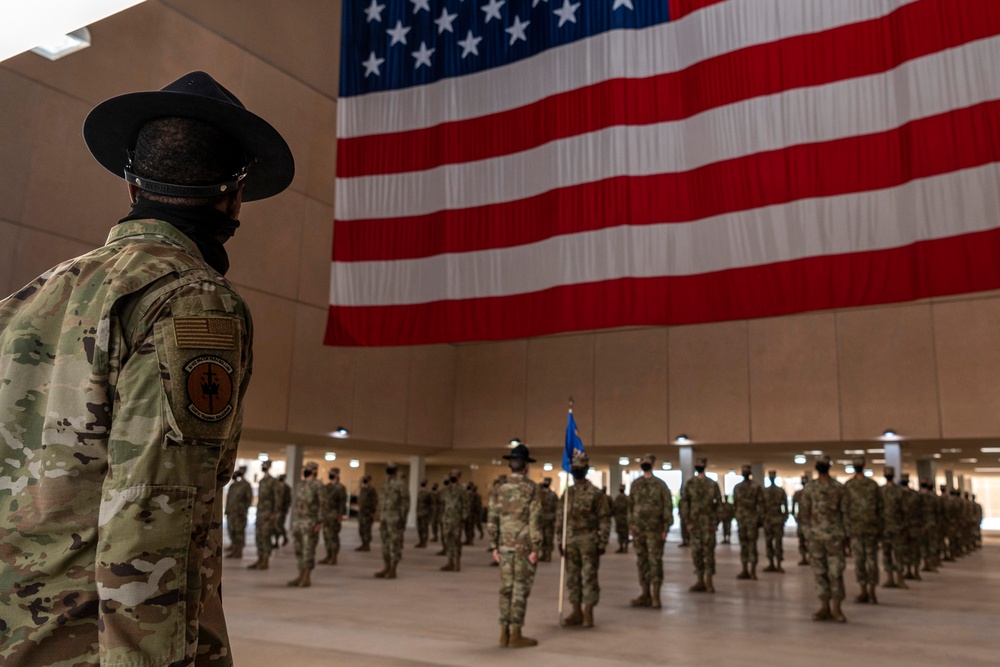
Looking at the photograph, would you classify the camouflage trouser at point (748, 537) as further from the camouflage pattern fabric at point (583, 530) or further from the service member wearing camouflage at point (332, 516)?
the service member wearing camouflage at point (332, 516)

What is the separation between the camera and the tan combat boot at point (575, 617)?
714 cm

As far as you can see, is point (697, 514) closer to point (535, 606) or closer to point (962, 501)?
point (535, 606)

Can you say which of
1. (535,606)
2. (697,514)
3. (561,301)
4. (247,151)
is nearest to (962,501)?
(697,514)

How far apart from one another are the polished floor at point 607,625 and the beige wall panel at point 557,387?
862 centimetres

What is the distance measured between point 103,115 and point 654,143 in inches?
245

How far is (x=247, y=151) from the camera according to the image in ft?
4.89

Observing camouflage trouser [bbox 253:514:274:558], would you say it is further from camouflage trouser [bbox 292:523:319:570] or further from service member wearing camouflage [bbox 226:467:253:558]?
camouflage trouser [bbox 292:523:319:570]

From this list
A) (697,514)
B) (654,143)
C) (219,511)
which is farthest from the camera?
(697,514)

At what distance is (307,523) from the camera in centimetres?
980

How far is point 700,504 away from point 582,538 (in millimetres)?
3964

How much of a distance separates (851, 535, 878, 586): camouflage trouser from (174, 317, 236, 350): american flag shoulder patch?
9.90 m

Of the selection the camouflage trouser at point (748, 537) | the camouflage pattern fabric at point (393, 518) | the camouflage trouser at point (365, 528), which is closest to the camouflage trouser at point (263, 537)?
the camouflage pattern fabric at point (393, 518)

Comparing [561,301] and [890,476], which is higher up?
[561,301]

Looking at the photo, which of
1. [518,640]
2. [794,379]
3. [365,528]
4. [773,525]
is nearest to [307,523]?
[518,640]
